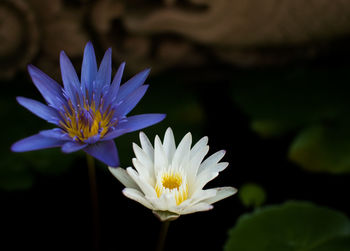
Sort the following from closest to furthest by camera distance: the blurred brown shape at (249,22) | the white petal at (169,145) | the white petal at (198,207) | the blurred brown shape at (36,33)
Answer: the white petal at (198,207)
the white petal at (169,145)
the blurred brown shape at (36,33)
the blurred brown shape at (249,22)

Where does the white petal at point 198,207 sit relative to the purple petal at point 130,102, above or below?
below

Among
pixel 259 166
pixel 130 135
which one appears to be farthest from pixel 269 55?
pixel 130 135

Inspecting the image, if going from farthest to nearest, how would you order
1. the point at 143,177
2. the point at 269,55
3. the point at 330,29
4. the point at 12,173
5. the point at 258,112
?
the point at 269,55, the point at 330,29, the point at 258,112, the point at 12,173, the point at 143,177

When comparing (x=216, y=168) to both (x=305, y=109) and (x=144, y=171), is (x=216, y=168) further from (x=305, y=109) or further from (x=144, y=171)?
(x=305, y=109)

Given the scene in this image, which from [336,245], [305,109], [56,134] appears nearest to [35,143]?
[56,134]

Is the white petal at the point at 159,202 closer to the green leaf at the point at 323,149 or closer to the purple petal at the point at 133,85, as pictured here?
the purple petal at the point at 133,85

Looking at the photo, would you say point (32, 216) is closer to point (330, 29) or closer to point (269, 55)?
point (269, 55)

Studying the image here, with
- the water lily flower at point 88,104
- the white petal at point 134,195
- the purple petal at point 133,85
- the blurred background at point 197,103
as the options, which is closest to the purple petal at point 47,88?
the water lily flower at point 88,104
